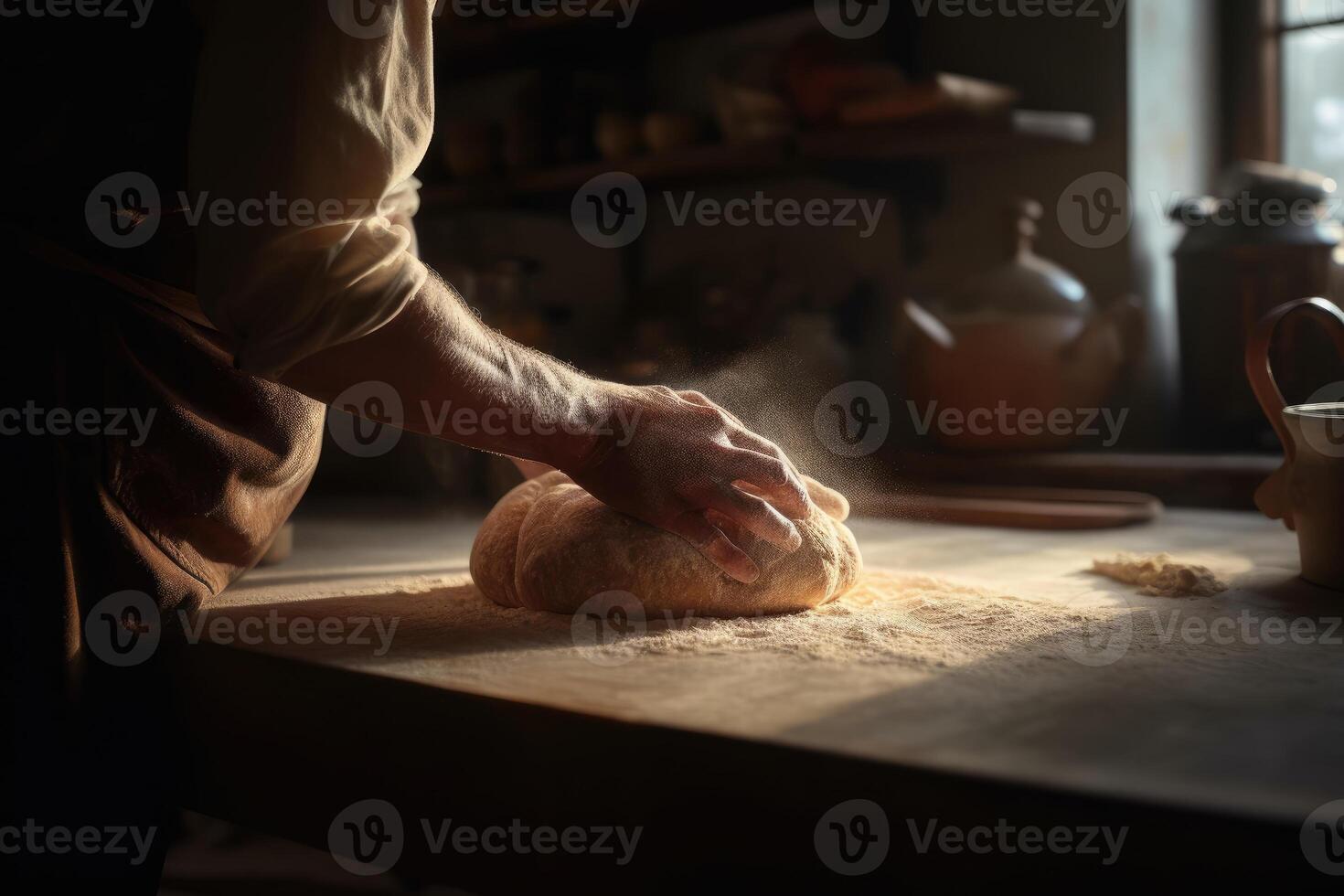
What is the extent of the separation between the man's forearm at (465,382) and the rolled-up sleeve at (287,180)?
3 centimetres

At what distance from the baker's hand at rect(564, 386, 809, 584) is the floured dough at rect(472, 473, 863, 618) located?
0.02 m

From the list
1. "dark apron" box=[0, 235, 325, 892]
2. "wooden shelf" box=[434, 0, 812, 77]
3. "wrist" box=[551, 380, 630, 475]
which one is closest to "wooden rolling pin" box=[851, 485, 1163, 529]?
"wrist" box=[551, 380, 630, 475]

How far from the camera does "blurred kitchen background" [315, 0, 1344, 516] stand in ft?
6.16

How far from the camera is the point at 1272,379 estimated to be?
46.4 inches

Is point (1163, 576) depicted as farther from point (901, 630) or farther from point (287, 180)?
point (287, 180)

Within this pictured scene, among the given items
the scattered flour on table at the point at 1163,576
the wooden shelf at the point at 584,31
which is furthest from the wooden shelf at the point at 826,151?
the scattered flour on table at the point at 1163,576

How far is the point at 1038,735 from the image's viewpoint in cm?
65

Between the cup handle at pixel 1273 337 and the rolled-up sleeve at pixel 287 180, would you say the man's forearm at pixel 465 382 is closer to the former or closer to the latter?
the rolled-up sleeve at pixel 287 180

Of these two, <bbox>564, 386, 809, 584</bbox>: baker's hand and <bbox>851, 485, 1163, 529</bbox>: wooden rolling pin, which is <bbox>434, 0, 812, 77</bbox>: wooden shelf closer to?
<bbox>851, 485, 1163, 529</bbox>: wooden rolling pin

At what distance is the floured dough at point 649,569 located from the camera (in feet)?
3.22

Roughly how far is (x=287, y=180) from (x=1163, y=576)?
87 centimetres

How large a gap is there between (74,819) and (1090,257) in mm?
1852

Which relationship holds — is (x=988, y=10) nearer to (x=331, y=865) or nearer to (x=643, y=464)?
(x=643, y=464)

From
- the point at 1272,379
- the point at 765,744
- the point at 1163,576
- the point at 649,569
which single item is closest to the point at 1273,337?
the point at 1272,379
